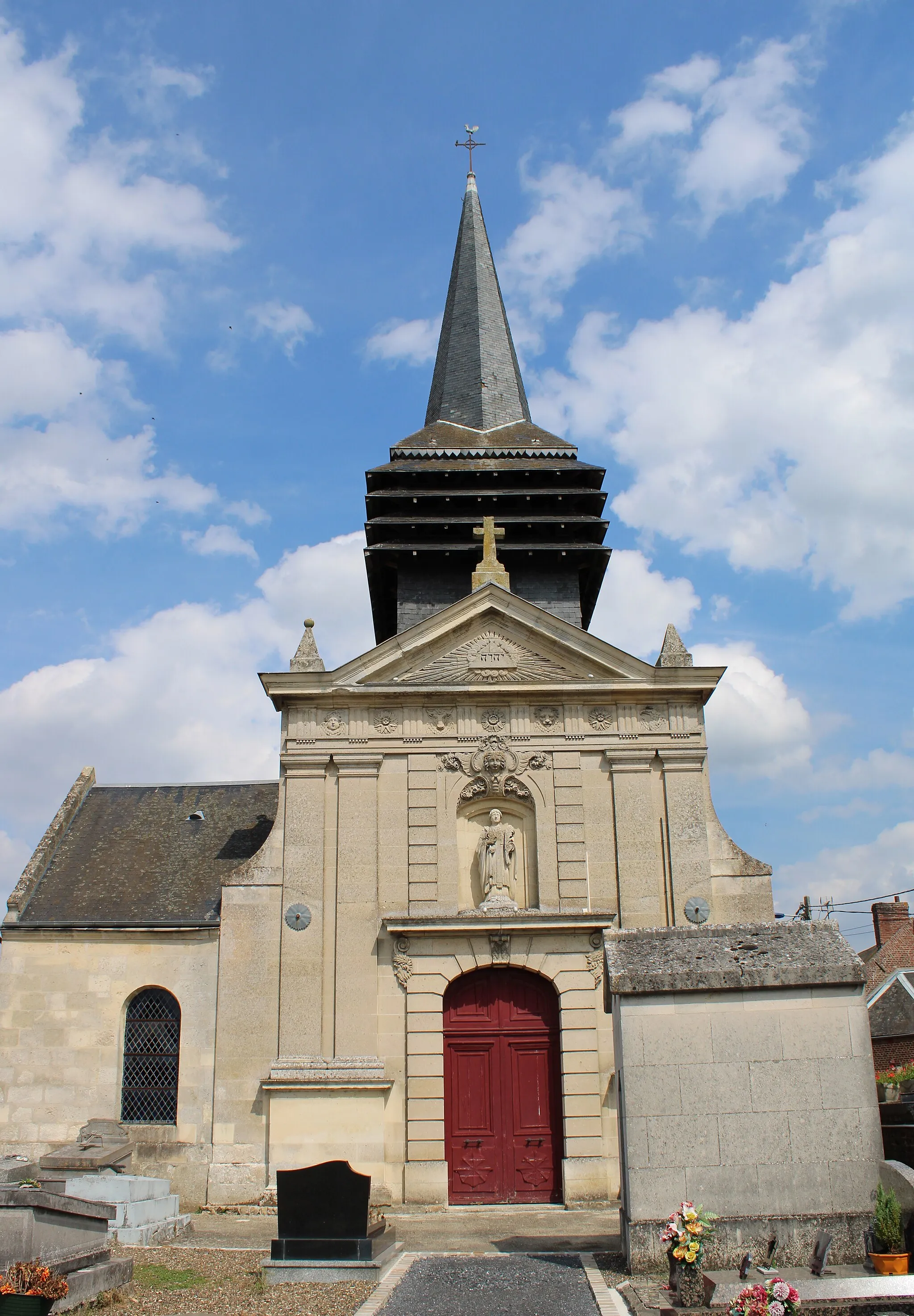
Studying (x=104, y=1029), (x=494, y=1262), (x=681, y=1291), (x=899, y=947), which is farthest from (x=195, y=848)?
(x=899, y=947)

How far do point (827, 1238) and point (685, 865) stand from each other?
299 inches

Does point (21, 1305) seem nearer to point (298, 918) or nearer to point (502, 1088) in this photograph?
point (298, 918)

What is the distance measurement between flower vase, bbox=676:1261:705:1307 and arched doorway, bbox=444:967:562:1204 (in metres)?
6.82

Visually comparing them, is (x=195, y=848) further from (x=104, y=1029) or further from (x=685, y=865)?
(x=685, y=865)

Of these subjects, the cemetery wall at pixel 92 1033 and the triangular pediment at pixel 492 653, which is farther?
the triangular pediment at pixel 492 653

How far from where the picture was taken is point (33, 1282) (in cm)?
830

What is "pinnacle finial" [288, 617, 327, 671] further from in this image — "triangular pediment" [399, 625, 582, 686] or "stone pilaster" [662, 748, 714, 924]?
"stone pilaster" [662, 748, 714, 924]

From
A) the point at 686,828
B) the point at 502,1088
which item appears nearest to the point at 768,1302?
A: the point at 502,1088

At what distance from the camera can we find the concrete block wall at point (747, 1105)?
9164 millimetres

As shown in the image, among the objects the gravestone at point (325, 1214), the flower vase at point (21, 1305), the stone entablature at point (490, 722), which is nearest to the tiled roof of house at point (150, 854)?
the stone entablature at point (490, 722)

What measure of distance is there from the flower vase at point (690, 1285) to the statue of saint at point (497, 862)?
7368 mm

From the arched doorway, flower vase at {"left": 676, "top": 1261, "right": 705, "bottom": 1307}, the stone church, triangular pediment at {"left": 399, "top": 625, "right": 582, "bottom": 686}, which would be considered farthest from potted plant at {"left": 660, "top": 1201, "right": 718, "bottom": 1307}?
triangular pediment at {"left": 399, "top": 625, "right": 582, "bottom": 686}

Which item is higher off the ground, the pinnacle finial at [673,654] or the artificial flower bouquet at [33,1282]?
the pinnacle finial at [673,654]

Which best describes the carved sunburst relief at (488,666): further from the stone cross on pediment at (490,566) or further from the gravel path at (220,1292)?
the gravel path at (220,1292)
